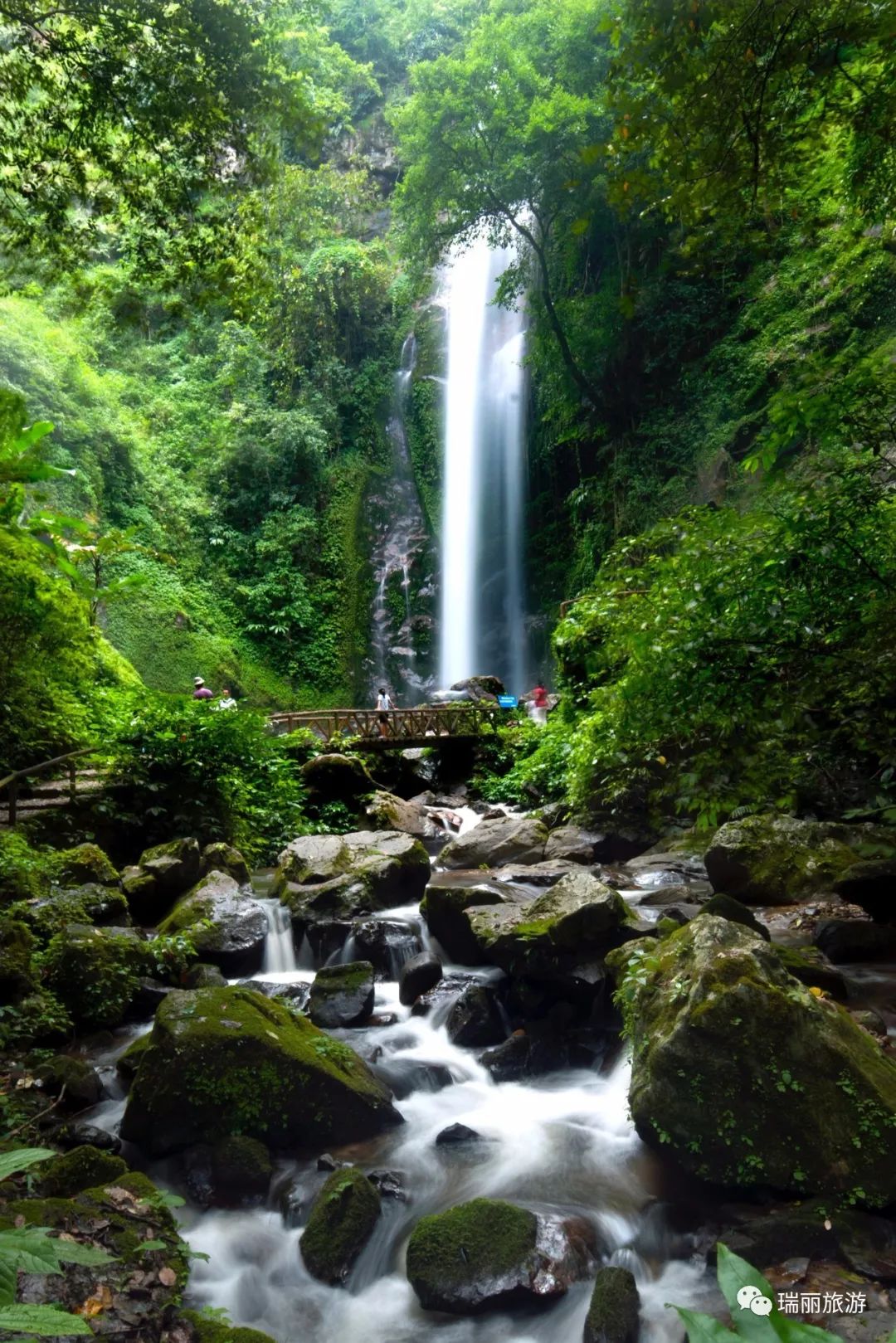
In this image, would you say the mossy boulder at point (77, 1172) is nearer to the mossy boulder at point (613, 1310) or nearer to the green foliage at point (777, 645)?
the mossy boulder at point (613, 1310)

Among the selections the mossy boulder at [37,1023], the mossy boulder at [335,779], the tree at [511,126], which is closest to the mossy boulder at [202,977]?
the mossy boulder at [37,1023]

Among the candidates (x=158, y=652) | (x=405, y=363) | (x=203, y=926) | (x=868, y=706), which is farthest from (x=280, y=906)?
(x=405, y=363)

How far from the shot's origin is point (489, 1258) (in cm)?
346

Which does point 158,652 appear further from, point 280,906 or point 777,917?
point 777,917

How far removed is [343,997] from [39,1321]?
5.13 m

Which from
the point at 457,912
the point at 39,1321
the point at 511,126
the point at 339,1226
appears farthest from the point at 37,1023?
the point at 511,126

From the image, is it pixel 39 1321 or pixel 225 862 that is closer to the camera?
pixel 39 1321

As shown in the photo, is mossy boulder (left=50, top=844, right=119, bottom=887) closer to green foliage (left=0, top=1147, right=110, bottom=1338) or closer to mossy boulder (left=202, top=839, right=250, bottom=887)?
mossy boulder (left=202, top=839, right=250, bottom=887)

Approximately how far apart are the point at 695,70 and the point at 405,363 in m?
25.9

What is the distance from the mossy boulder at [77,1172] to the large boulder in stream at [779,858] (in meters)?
5.20

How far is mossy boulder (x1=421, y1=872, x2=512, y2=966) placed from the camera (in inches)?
267

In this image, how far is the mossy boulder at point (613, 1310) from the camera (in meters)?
3.13

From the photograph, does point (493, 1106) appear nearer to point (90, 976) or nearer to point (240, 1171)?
point (240, 1171)

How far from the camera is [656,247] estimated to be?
18.4 metres
